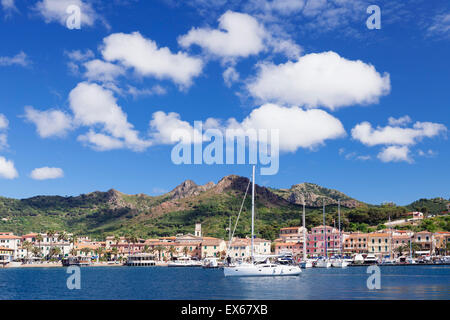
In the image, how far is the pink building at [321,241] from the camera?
165 metres

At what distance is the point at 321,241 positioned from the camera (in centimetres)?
16750

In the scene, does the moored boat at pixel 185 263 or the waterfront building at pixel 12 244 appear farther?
the waterfront building at pixel 12 244

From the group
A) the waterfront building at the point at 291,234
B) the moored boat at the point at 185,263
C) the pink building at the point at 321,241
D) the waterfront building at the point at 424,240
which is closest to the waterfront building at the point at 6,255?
the moored boat at the point at 185,263

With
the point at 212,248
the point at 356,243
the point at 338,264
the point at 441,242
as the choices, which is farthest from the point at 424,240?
the point at 212,248

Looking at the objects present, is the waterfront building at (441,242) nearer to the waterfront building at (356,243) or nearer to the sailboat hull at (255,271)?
the waterfront building at (356,243)

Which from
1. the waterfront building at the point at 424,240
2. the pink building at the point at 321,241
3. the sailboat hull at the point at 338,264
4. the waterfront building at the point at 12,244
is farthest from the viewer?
the waterfront building at the point at 12,244

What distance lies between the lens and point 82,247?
7293 inches

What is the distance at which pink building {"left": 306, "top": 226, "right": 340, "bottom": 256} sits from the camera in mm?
164750

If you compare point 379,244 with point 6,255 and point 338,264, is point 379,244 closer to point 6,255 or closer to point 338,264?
point 338,264

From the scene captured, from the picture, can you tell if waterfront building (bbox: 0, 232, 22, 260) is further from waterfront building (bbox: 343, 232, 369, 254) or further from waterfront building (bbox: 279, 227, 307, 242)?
waterfront building (bbox: 343, 232, 369, 254)

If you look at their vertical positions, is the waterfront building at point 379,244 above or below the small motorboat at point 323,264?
above
